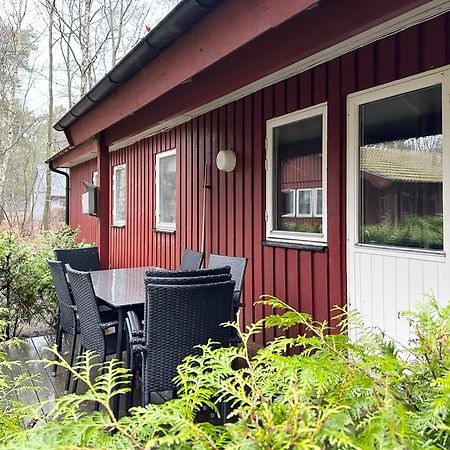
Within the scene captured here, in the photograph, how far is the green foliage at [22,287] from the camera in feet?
14.6

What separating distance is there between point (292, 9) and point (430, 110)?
1271 mm

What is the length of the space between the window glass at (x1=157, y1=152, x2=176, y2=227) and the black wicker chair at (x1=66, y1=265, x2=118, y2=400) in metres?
3.14

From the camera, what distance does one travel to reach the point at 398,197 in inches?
109

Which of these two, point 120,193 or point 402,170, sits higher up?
point 120,193

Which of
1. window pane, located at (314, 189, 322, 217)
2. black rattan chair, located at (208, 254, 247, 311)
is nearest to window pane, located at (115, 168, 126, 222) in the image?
black rattan chair, located at (208, 254, 247, 311)

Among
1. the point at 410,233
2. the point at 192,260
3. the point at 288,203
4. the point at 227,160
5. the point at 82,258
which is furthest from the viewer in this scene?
the point at 82,258

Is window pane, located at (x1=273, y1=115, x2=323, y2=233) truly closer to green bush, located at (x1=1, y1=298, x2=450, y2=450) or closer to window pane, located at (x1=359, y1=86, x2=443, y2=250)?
window pane, located at (x1=359, y1=86, x2=443, y2=250)

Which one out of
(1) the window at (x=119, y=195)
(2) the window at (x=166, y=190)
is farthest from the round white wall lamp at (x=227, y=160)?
(1) the window at (x=119, y=195)

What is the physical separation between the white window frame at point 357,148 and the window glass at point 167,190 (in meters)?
3.30

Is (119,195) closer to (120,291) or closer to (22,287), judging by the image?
(22,287)

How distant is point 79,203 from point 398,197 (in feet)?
31.3

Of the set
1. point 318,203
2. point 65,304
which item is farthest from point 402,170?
point 65,304

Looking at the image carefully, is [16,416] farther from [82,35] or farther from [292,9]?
[82,35]

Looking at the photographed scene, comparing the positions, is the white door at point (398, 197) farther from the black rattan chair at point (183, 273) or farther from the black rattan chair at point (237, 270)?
the black rattan chair at point (183, 273)
